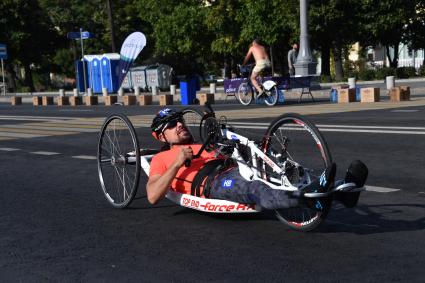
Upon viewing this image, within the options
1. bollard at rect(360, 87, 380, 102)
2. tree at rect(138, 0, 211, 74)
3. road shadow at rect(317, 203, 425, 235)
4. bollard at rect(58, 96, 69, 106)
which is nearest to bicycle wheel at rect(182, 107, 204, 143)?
road shadow at rect(317, 203, 425, 235)

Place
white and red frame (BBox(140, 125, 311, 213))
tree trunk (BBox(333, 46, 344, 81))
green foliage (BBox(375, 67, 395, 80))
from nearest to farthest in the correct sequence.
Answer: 1. white and red frame (BBox(140, 125, 311, 213))
2. green foliage (BBox(375, 67, 395, 80))
3. tree trunk (BBox(333, 46, 344, 81))

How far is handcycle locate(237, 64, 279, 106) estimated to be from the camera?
19469 mm

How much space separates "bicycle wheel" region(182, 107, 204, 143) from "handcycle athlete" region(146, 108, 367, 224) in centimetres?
46

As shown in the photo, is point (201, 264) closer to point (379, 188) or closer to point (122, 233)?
point (122, 233)

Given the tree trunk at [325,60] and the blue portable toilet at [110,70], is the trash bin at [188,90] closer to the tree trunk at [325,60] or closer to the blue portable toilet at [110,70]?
the blue portable toilet at [110,70]

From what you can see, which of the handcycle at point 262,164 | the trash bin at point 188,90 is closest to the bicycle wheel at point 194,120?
the handcycle at point 262,164

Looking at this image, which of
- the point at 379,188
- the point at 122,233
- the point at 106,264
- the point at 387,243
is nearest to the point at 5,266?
the point at 106,264

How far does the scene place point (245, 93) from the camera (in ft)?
68.5

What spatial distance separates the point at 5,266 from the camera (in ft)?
15.2

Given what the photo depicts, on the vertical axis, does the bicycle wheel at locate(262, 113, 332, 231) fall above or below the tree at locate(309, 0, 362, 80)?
below

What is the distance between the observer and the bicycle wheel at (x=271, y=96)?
1961 cm

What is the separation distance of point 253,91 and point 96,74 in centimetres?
2720

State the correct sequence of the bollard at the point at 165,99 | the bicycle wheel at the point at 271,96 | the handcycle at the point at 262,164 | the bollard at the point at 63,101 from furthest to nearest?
1. the bollard at the point at 63,101
2. the bollard at the point at 165,99
3. the bicycle wheel at the point at 271,96
4. the handcycle at the point at 262,164

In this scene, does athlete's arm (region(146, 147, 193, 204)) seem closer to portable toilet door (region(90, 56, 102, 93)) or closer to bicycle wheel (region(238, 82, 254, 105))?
bicycle wheel (region(238, 82, 254, 105))
